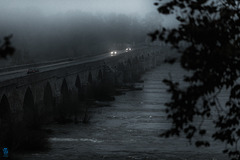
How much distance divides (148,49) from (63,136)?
473 ft

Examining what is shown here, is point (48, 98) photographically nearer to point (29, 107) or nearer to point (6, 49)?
point (29, 107)

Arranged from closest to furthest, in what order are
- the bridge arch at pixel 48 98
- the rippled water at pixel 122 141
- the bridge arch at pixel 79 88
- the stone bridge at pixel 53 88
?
the rippled water at pixel 122 141, the stone bridge at pixel 53 88, the bridge arch at pixel 48 98, the bridge arch at pixel 79 88

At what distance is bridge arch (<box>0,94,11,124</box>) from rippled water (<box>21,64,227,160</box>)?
14.9ft

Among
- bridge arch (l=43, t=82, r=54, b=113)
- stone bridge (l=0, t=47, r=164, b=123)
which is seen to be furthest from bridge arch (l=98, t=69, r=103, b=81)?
bridge arch (l=43, t=82, r=54, b=113)

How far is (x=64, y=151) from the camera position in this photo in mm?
43156

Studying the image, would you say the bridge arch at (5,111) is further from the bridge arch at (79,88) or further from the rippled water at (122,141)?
the bridge arch at (79,88)

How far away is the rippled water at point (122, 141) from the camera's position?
41.4 m

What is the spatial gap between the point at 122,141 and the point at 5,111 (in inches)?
448

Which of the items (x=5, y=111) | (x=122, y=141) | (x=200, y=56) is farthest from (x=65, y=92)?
(x=200, y=56)

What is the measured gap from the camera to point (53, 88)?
68000 mm

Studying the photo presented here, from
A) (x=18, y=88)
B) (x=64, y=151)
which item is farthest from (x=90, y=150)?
(x=18, y=88)

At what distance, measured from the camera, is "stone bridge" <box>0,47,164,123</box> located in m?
51.0

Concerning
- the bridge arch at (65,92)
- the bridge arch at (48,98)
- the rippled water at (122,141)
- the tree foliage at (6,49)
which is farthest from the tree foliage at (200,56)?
the bridge arch at (65,92)

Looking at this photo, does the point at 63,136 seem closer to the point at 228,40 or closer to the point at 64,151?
the point at 64,151
